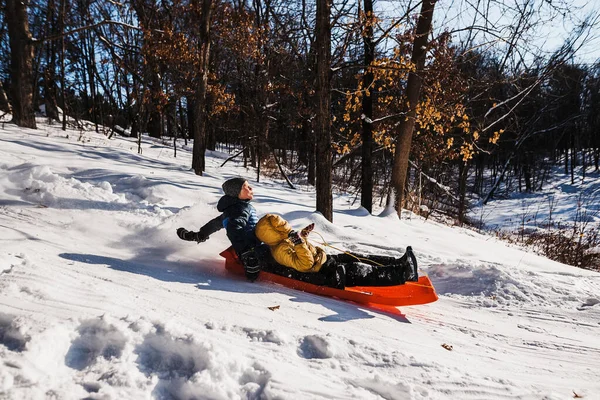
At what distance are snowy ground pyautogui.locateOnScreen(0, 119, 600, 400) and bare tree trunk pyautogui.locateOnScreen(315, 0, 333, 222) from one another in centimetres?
90

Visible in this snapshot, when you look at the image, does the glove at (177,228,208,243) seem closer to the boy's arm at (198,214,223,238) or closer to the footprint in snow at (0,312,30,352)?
the boy's arm at (198,214,223,238)

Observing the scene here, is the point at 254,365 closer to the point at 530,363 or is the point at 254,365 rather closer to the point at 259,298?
the point at 259,298

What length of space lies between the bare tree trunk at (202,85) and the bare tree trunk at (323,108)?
421 centimetres

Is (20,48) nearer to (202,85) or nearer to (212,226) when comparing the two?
(202,85)

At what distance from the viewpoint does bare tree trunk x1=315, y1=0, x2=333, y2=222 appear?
612 centimetres

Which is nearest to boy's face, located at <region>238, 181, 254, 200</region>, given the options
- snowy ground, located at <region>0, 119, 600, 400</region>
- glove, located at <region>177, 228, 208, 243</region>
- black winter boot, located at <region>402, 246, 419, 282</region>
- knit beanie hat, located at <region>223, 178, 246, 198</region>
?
knit beanie hat, located at <region>223, 178, 246, 198</region>

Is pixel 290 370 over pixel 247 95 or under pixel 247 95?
under

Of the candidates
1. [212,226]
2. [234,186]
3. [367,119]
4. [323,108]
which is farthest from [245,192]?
[367,119]

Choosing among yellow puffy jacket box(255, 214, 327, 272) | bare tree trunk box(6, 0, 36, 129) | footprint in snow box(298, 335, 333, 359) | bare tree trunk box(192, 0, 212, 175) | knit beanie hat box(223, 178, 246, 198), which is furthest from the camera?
bare tree trunk box(6, 0, 36, 129)

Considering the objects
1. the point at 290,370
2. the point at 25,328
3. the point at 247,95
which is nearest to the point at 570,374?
the point at 290,370

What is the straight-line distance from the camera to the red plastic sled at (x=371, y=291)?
3.64m

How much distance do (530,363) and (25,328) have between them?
3362mm

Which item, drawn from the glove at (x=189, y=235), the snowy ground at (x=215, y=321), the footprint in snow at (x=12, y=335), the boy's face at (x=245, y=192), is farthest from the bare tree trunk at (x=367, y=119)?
the footprint in snow at (x=12, y=335)

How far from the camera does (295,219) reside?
6.10m
